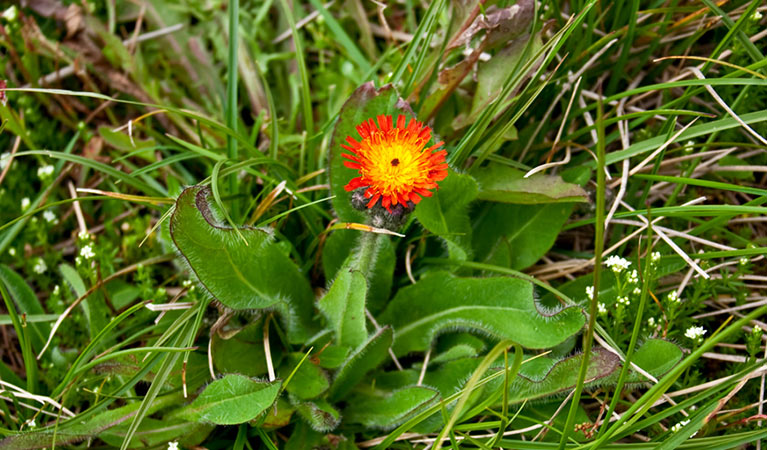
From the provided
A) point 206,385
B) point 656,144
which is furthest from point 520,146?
point 206,385

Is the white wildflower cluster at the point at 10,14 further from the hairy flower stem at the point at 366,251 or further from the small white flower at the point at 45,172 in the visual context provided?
the hairy flower stem at the point at 366,251

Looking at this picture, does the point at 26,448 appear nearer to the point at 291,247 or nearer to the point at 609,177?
the point at 291,247

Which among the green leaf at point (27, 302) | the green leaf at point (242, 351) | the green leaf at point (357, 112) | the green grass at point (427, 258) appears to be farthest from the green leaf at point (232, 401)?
the green leaf at point (27, 302)

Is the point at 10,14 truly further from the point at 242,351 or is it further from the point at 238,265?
A: the point at 242,351

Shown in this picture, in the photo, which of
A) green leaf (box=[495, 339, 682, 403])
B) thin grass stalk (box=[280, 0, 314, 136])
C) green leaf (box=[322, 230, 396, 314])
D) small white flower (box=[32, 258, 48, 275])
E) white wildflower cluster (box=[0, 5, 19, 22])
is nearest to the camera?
green leaf (box=[495, 339, 682, 403])

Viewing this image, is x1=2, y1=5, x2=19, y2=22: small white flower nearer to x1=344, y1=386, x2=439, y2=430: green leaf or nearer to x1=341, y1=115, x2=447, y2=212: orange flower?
x1=341, y1=115, x2=447, y2=212: orange flower

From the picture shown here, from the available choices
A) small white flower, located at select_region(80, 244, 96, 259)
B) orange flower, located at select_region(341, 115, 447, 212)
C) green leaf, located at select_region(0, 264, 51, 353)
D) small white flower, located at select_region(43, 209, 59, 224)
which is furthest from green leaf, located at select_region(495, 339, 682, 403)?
small white flower, located at select_region(43, 209, 59, 224)

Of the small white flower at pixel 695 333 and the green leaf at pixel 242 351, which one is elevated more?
the green leaf at pixel 242 351
